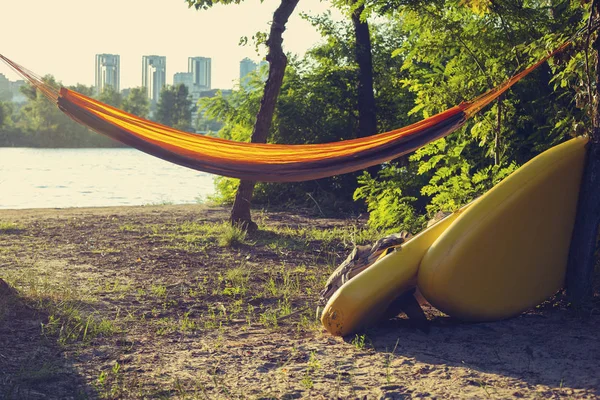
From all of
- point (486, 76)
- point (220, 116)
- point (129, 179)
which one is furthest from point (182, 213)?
point (129, 179)

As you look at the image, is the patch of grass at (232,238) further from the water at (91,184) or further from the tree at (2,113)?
the tree at (2,113)

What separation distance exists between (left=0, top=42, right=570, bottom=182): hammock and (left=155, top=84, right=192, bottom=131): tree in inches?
1605

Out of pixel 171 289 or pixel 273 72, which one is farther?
pixel 273 72

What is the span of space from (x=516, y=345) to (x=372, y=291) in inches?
29.7

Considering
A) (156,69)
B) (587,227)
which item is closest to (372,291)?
(587,227)

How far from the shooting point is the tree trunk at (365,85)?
1037 cm

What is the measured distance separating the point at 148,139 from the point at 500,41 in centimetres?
308

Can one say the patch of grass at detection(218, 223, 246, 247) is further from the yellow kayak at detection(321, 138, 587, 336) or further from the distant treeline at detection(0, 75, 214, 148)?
the distant treeline at detection(0, 75, 214, 148)

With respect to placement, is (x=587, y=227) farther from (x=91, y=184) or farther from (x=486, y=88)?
(x=91, y=184)

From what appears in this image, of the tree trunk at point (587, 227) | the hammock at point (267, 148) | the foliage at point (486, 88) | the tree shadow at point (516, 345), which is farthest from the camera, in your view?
the foliage at point (486, 88)

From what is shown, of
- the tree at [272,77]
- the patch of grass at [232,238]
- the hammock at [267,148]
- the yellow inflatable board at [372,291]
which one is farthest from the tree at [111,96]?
the yellow inflatable board at [372,291]

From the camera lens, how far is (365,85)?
34.2ft

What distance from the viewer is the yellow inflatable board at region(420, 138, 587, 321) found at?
3.75 m

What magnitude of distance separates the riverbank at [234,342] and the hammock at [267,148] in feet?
2.85
